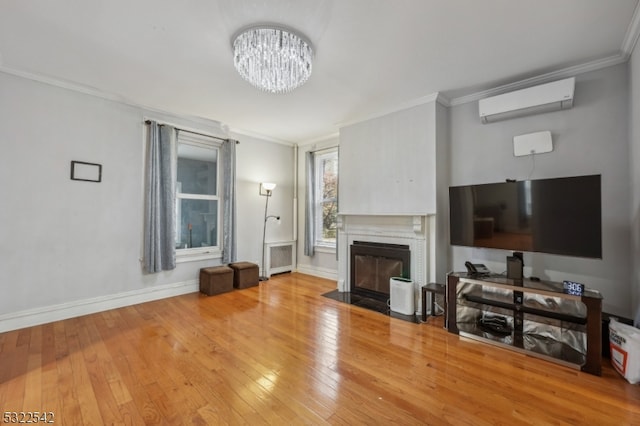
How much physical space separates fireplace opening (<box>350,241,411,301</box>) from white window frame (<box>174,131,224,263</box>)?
7.27 ft

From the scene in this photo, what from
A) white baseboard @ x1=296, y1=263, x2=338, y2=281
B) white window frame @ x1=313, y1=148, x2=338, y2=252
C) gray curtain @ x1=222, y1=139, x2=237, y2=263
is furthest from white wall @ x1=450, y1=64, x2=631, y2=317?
gray curtain @ x1=222, y1=139, x2=237, y2=263

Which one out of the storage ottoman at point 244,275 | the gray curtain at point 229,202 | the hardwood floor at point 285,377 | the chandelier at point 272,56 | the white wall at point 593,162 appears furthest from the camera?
the gray curtain at point 229,202

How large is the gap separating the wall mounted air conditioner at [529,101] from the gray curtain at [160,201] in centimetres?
402

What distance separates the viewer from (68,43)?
2312mm

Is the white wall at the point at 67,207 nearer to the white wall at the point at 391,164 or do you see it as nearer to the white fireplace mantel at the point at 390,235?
the white fireplace mantel at the point at 390,235

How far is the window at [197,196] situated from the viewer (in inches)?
160

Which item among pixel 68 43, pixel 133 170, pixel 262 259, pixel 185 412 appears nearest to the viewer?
pixel 185 412

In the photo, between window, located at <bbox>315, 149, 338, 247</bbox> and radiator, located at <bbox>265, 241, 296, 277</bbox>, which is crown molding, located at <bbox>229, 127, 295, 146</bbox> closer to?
window, located at <bbox>315, 149, 338, 247</bbox>

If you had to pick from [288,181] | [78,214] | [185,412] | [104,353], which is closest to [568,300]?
[185,412]

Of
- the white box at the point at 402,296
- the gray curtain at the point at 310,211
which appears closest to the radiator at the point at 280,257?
the gray curtain at the point at 310,211

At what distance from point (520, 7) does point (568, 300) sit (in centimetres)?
233

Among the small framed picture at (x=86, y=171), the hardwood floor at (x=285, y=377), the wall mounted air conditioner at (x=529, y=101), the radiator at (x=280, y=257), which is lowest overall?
the hardwood floor at (x=285, y=377)

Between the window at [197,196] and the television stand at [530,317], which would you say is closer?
the television stand at [530,317]

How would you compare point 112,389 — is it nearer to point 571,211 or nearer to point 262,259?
point 262,259
